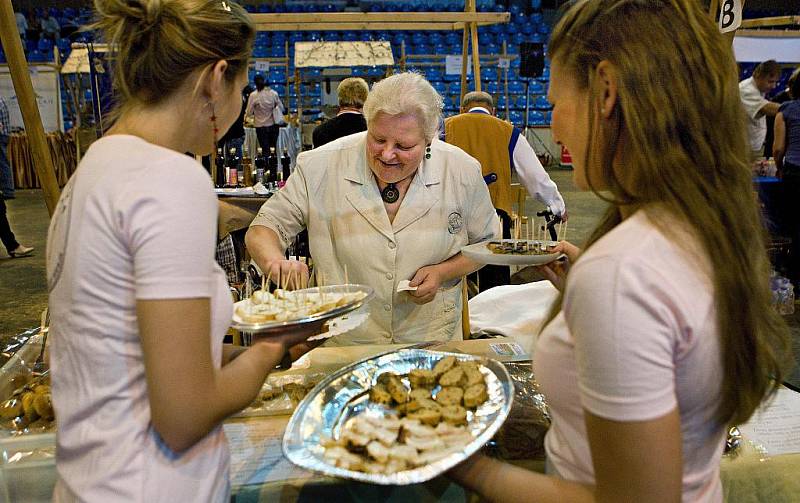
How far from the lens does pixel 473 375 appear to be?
1429mm

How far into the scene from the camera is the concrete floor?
5168 mm

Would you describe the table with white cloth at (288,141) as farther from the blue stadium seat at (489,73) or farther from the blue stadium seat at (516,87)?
the blue stadium seat at (516,87)

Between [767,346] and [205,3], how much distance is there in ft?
3.37

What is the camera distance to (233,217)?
462cm

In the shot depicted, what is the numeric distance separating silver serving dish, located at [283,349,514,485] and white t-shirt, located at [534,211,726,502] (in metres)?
0.28

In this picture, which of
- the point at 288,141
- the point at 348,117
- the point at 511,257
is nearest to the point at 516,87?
the point at 288,141

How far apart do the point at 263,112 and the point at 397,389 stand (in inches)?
447

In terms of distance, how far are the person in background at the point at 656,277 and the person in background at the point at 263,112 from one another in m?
11.3

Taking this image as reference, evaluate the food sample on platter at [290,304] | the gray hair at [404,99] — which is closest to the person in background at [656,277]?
the food sample on platter at [290,304]

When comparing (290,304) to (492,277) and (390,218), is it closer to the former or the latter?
(390,218)

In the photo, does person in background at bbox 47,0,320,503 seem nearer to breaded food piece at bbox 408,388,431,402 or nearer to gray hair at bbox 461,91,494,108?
breaded food piece at bbox 408,388,431,402

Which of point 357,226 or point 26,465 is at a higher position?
point 357,226

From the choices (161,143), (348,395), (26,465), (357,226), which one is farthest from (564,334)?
(357,226)

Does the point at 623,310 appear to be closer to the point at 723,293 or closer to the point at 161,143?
the point at 723,293
